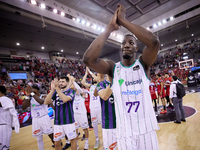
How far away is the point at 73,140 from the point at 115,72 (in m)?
2.27

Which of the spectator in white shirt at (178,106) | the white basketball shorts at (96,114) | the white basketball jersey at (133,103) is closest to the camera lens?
the white basketball jersey at (133,103)

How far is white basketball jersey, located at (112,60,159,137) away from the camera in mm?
1266

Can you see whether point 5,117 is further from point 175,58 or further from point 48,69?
point 175,58

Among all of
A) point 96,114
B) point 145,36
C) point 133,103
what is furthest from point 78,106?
point 145,36

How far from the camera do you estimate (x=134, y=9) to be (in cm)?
1101

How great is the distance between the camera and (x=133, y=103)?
1.29 m

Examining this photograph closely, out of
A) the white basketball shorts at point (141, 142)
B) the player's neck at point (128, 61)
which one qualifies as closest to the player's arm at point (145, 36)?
the player's neck at point (128, 61)

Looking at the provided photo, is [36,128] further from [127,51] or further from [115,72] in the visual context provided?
[127,51]

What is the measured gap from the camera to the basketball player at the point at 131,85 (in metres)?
1.17

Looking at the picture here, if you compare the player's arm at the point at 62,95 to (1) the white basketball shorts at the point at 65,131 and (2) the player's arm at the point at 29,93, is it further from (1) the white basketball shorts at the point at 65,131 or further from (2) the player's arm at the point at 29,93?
(2) the player's arm at the point at 29,93

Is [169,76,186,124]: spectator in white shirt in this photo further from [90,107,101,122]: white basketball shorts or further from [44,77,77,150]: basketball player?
[44,77,77,150]: basketball player

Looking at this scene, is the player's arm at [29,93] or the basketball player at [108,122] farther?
the player's arm at [29,93]

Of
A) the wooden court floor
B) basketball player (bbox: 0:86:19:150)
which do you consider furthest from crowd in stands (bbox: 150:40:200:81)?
basketball player (bbox: 0:86:19:150)

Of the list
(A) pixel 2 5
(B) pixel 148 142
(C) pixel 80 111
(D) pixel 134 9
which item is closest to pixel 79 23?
(D) pixel 134 9
